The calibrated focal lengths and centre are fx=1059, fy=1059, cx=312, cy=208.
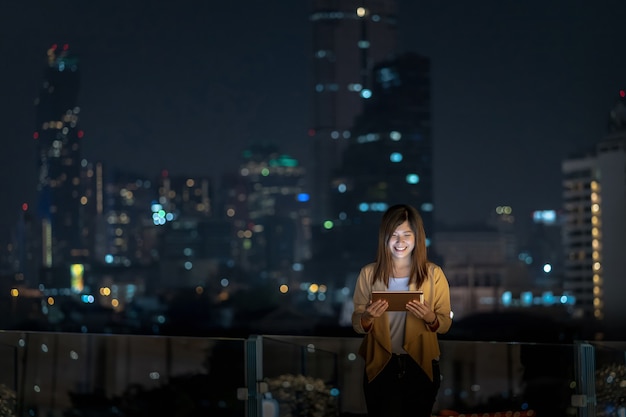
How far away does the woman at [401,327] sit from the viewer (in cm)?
345

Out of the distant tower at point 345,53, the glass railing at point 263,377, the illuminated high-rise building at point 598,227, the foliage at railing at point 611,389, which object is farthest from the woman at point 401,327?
the distant tower at point 345,53

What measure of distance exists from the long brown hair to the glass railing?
1128 mm

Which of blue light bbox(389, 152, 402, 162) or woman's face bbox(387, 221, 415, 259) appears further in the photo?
blue light bbox(389, 152, 402, 162)

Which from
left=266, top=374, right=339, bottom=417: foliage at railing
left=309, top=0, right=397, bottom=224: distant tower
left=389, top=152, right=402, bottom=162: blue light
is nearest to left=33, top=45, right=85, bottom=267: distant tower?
left=309, top=0, right=397, bottom=224: distant tower

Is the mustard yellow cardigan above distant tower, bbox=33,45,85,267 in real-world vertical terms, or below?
below

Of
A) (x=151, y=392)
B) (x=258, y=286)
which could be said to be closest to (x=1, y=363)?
(x=151, y=392)

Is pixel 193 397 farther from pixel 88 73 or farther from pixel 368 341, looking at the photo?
pixel 88 73

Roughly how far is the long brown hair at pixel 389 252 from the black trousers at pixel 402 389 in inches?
10.7

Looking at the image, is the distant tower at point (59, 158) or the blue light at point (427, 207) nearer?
the blue light at point (427, 207)

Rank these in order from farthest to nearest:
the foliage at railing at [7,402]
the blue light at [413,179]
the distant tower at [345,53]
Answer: the distant tower at [345,53], the blue light at [413,179], the foliage at railing at [7,402]

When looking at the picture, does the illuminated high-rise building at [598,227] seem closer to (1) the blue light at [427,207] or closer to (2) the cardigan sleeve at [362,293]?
(1) the blue light at [427,207]

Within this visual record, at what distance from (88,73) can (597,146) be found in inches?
1599

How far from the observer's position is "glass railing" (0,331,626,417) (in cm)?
446

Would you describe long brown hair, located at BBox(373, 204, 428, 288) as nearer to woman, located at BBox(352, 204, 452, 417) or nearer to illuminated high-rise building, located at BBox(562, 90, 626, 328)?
woman, located at BBox(352, 204, 452, 417)
